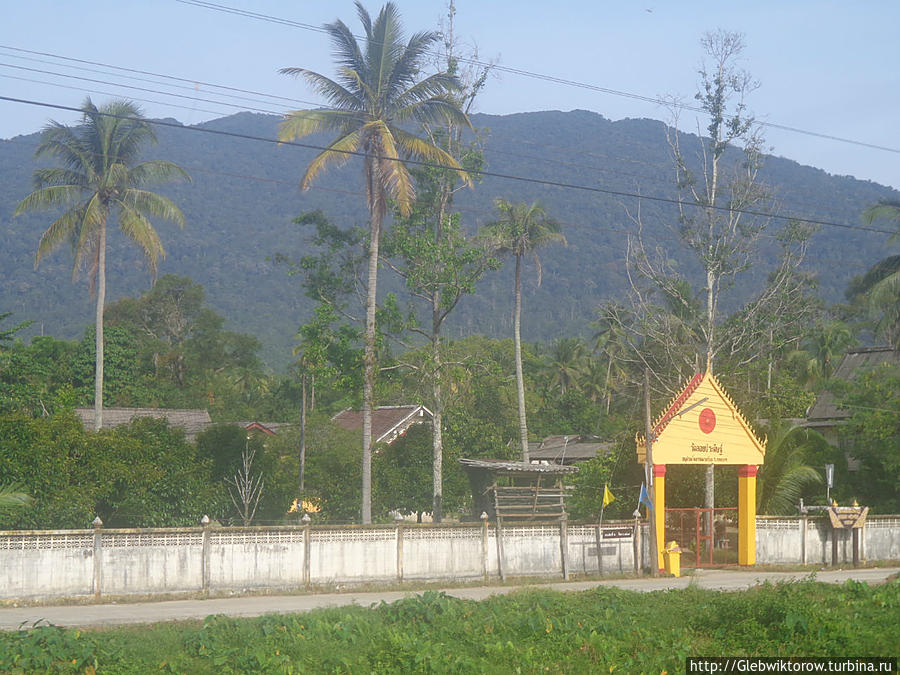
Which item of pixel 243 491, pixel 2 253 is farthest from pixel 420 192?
pixel 2 253

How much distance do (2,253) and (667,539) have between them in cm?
18612

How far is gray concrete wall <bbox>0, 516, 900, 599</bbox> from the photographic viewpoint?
2150cm

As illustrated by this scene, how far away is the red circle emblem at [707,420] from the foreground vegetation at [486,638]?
1360cm

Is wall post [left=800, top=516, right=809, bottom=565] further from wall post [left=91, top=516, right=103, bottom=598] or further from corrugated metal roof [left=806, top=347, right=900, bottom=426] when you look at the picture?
wall post [left=91, top=516, right=103, bottom=598]

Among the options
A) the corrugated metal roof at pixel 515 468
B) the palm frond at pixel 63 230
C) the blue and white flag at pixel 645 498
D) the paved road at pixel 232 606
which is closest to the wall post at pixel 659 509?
the blue and white flag at pixel 645 498

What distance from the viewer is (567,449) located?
6156 cm

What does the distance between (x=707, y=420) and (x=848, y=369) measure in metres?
25.3

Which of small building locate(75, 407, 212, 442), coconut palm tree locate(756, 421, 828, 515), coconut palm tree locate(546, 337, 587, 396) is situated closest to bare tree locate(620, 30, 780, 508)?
coconut palm tree locate(756, 421, 828, 515)

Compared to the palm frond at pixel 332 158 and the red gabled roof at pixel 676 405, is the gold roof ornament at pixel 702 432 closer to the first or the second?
the red gabled roof at pixel 676 405

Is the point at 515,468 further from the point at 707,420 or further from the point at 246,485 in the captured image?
the point at 246,485

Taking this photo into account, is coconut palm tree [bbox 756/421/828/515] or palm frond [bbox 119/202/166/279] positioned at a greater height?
palm frond [bbox 119/202/166/279]

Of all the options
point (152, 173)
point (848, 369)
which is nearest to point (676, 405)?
point (152, 173)

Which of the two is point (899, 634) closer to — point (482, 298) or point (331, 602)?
point (331, 602)

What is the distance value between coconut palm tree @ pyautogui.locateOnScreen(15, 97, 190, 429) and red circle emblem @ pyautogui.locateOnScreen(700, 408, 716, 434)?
2146cm
